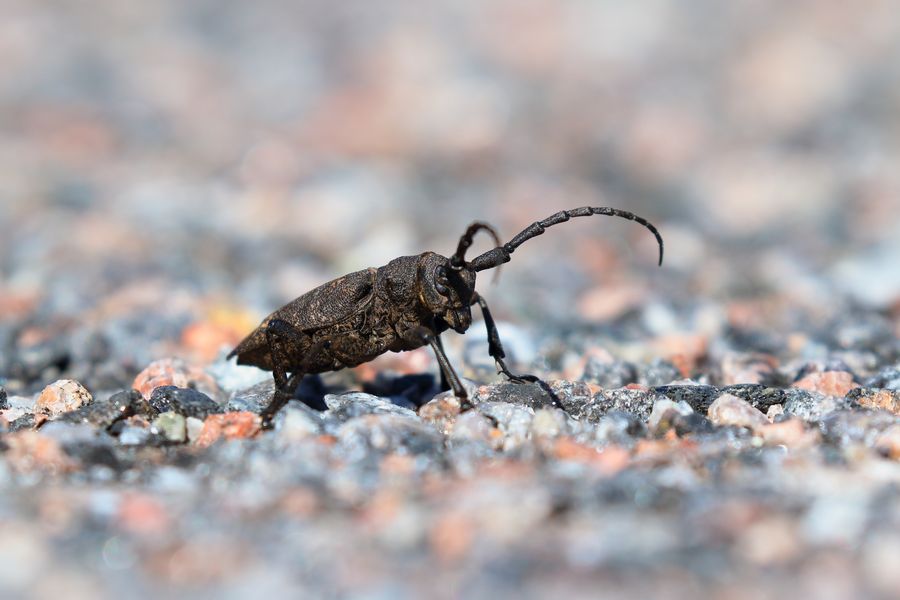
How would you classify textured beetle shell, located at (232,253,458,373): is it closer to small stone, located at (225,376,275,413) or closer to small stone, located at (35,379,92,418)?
small stone, located at (225,376,275,413)

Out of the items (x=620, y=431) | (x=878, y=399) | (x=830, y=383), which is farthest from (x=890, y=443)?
(x=830, y=383)

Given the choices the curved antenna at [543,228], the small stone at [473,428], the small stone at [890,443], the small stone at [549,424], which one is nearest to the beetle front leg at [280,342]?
the curved antenna at [543,228]

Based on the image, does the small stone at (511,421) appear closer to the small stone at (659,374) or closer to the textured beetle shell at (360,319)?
the textured beetle shell at (360,319)

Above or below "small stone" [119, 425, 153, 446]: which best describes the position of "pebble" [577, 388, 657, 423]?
above

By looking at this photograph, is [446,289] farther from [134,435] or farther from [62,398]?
[62,398]

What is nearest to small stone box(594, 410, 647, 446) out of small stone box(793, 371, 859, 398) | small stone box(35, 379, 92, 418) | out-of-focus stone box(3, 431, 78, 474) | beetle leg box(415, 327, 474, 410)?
beetle leg box(415, 327, 474, 410)

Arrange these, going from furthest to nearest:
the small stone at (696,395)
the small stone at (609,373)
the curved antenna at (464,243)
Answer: the small stone at (609,373), the curved antenna at (464,243), the small stone at (696,395)
